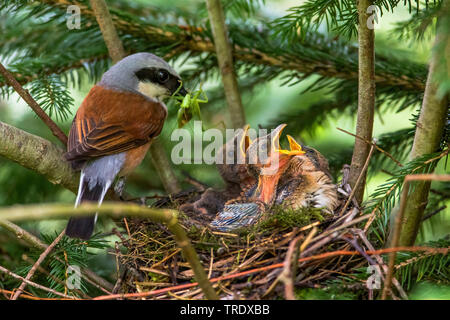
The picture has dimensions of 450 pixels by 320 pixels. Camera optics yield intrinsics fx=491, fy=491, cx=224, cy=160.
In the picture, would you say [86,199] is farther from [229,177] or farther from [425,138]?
[425,138]

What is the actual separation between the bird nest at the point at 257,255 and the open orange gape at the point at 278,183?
106mm

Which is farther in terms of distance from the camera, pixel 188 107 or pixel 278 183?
pixel 188 107

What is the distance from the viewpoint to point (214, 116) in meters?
4.31

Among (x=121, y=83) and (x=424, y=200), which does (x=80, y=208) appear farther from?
(x=121, y=83)

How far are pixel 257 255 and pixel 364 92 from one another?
0.97 m

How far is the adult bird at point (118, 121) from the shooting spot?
3.03 metres

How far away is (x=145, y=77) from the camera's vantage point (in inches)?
147

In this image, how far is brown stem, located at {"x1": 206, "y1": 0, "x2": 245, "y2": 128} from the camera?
3410mm

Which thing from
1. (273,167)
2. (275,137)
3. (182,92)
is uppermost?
(182,92)

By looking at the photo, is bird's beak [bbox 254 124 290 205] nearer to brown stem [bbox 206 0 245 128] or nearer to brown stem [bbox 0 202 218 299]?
brown stem [bbox 206 0 245 128]

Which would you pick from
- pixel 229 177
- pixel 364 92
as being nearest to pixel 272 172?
pixel 229 177

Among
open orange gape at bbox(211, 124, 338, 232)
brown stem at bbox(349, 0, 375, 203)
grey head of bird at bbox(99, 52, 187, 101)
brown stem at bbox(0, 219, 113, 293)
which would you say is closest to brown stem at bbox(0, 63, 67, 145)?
brown stem at bbox(0, 219, 113, 293)
